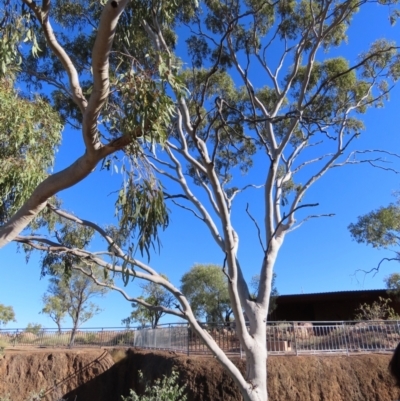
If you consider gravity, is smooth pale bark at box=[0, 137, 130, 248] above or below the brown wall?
below

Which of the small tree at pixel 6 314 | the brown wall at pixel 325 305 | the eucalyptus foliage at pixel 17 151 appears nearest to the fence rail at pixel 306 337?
the eucalyptus foliage at pixel 17 151

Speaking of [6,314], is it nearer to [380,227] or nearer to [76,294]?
[76,294]

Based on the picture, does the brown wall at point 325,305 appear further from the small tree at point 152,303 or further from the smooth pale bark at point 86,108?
the smooth pale bark at point 86,108

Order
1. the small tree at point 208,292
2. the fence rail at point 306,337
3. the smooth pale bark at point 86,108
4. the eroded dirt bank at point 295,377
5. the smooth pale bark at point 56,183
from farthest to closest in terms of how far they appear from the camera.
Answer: the small tree at point 208,292 → the fence rail at point 306,337 → the eroded dirt bank at point 295,377 → the smooth pale bark at point 56,183 → the smooth pale bark at point 86,108

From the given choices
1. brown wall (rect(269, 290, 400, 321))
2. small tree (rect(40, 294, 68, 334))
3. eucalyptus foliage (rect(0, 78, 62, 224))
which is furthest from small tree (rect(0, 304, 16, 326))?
eucalyptus foliage (rect(0, 78, 62, 224))

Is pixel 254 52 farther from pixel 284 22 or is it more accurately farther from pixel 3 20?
pixel 3 20

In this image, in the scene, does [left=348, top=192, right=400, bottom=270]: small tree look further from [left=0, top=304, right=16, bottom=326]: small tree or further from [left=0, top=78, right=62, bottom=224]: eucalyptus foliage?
[left=0, top=304, right=16, bottom=326]: small tree

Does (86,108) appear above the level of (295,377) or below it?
above

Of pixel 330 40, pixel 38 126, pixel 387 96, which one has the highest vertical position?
pixel 330 40

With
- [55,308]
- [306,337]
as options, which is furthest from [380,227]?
[55,308]

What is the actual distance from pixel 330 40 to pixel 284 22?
1499 mm

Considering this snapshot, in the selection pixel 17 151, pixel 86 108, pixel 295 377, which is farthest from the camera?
pixel 295 377

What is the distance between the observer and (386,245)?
16.8m

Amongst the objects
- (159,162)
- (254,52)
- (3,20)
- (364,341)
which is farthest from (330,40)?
(3,20)
